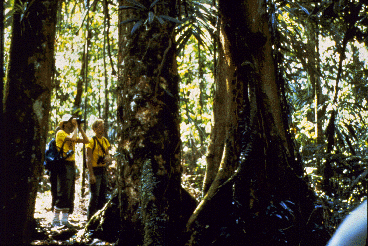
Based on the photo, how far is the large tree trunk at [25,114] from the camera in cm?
289

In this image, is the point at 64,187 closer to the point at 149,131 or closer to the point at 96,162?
the point at 96,162

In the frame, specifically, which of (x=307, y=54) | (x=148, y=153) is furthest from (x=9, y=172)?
(x=307, y=54)

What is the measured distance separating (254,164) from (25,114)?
7.77ft

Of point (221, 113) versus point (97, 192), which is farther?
point (97, 192)

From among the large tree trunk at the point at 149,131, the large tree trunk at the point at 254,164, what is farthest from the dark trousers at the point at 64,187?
the large tree trunk at the point at 254,164

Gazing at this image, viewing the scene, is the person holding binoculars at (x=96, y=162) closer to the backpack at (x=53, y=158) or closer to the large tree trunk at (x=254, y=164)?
the backpack at (x=53, y=158)

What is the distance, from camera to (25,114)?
9.98ft

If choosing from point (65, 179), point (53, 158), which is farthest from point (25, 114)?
point (65, 179)

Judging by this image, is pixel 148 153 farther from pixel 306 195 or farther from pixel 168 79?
pixel 306 195

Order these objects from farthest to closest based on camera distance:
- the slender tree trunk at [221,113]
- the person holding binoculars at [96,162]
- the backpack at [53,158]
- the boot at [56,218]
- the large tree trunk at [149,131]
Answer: the person holding binoculars at [96,162] < the backpack at [53,158] < the boot at [56,218] < the slender tree trunk at [221,113] < the large tree trunk at [149,131]

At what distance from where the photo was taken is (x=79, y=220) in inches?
218

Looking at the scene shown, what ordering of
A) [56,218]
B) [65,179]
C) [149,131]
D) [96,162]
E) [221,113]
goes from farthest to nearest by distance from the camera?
[96,162] < [65,179] < [56,218] < [221,113] < [149,131]

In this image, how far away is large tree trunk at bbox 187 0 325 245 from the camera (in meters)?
2.85

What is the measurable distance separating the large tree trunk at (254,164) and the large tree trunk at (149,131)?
41cm
